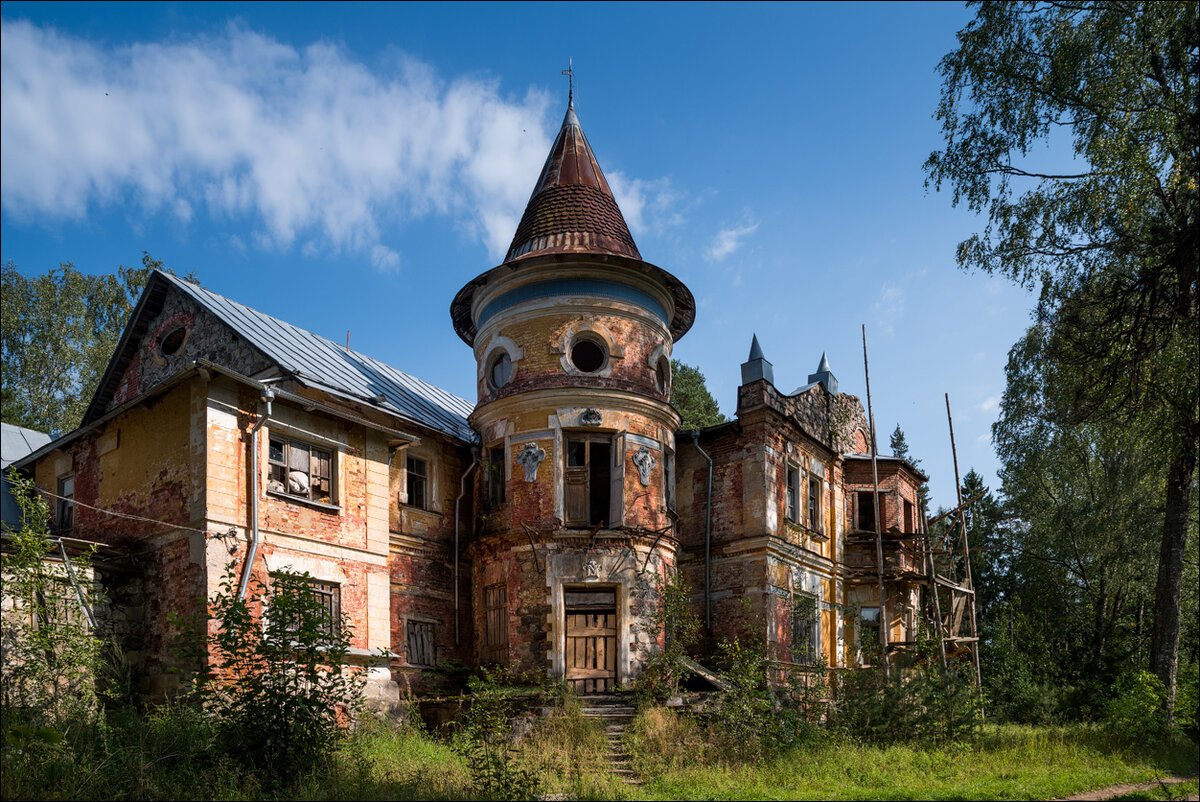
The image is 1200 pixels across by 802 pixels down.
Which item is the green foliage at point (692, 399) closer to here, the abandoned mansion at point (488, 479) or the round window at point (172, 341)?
the abandoned mansion at point (488, 479)

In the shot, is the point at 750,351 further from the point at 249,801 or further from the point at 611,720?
the point at 249,801

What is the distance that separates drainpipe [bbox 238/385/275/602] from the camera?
1616 cm

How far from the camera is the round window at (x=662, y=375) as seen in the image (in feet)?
70.5

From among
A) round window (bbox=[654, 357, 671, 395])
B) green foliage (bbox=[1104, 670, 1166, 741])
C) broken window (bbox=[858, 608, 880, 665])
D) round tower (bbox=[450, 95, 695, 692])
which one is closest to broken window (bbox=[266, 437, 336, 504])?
round tower (bbox=[450, 95, 695, 692])

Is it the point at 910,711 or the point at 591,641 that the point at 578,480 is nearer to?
the point at 591,641

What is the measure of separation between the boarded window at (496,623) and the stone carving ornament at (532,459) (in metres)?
2.27

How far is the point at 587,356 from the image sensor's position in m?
21.3

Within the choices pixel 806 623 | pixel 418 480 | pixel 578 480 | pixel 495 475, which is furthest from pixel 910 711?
pixel 418 480

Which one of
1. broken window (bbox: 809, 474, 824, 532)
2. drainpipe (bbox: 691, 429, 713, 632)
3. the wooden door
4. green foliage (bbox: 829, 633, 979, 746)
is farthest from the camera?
broken window (bbox: 809, 474, 824, 532)

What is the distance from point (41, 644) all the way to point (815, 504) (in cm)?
1698

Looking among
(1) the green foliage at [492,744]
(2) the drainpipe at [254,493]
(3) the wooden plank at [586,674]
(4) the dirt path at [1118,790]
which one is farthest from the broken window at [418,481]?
(4) the dirt path at [1118,790]

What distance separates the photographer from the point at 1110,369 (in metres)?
14.2

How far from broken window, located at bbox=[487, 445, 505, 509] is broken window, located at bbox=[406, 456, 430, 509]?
4.28 ft

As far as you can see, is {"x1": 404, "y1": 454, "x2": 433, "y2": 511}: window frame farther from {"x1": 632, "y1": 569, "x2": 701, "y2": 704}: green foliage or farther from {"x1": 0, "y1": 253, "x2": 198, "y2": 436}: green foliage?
{"x1": 0, "y1": 253, "x2": 198, "y2": 436}: green foliage
